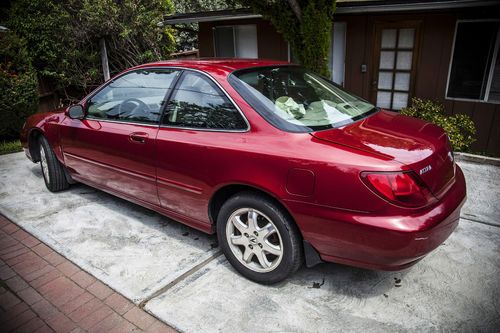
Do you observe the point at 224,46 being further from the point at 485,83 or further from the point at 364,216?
the point at 364,216

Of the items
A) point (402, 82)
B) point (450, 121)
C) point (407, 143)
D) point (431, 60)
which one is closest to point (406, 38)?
point (431, 60)

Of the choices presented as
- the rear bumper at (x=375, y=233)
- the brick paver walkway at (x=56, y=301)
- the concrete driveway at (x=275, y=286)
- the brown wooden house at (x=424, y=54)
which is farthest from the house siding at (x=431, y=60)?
the brick paver walkway at (x=56, y=301)

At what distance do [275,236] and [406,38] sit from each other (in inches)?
229

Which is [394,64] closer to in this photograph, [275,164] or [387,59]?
[387,59]

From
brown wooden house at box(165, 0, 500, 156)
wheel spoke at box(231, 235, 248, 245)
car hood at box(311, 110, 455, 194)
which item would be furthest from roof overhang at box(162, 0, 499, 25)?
wheel spoke at box(231, 235, 248, 245)

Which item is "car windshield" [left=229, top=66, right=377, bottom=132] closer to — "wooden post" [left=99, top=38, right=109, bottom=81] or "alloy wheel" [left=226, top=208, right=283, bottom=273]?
"alloy wheel" [left=226, top=208, right=283, bottom=273]

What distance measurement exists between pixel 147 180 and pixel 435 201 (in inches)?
92.9

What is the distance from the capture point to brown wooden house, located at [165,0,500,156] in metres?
6.15

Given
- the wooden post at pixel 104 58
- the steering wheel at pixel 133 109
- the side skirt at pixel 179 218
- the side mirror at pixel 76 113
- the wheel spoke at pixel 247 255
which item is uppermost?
the wooden post at pixel 104 58

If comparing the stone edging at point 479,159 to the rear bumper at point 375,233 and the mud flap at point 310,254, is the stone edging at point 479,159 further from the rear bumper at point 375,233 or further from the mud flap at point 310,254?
the mud flap at point 310,254

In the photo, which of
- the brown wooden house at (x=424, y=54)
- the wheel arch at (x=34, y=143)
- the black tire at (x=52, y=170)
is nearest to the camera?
the black tire at (x=52, y=170)

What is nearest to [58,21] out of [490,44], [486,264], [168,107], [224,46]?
[224,46]

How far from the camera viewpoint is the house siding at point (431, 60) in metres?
6.34

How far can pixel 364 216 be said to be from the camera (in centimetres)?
218
